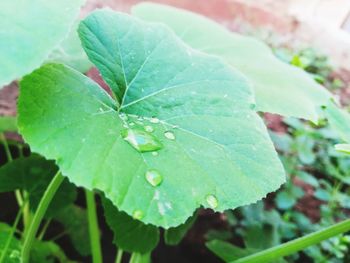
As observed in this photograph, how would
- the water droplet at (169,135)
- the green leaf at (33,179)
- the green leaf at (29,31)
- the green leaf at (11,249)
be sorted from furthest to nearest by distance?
1. the green leaf at (33,179)
2. the green leaf at (11,249)
3. the water droplet at (169,135)
4. the green leaf at (29,31)

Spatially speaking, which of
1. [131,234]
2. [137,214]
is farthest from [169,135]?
[131,234]

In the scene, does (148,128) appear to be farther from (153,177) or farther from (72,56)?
(72,56)

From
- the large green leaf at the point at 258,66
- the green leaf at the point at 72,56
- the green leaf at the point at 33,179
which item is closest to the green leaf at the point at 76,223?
the green leaf at the point at 33,179

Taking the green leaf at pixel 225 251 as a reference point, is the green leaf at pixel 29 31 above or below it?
above

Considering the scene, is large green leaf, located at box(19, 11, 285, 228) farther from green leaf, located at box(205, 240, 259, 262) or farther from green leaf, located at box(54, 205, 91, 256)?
green leaf, located at box(54, 205, 91, 256)

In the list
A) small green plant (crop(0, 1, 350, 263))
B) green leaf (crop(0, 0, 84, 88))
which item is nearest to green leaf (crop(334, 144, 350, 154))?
small green plant (crop(0, 1, 350, 263))

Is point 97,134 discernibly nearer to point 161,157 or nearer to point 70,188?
point 161,157

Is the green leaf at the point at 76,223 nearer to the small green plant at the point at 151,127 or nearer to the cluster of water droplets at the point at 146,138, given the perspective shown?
the small green plant at the point at 151,127

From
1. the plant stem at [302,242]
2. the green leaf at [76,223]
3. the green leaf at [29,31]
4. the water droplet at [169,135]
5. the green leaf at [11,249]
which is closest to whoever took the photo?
the green leaf at [29,31]
